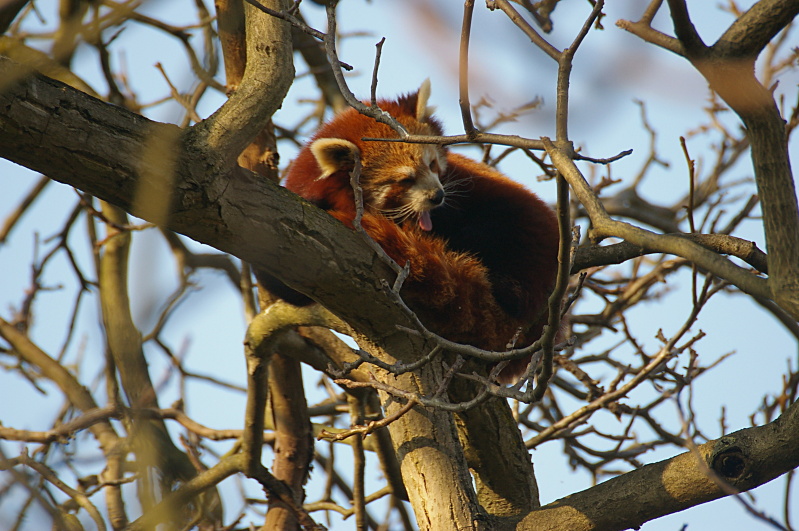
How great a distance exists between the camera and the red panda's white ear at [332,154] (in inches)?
159

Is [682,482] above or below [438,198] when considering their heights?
below

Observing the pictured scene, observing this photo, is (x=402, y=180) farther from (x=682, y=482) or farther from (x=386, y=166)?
(x=682, y=482)

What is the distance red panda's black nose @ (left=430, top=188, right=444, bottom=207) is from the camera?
412 cm

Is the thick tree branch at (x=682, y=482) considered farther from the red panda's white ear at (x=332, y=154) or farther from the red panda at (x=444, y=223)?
the red panda's white ear at (x=332, y=154)

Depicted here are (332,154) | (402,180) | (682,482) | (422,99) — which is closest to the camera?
(682,482)

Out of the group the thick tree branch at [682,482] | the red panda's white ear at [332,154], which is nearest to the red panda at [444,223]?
the red panda's white ear at [332,154]

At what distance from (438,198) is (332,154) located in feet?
2.05

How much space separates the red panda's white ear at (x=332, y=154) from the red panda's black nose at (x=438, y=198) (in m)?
0.49

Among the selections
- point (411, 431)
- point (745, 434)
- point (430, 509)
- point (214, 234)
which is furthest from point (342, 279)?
point (745, 434)

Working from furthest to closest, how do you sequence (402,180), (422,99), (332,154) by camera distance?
(422,99)
(402,180)
(332,154)

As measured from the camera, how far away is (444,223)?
4102 mm

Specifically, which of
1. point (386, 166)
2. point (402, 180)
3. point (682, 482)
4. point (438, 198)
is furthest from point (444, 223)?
point (682, 482)

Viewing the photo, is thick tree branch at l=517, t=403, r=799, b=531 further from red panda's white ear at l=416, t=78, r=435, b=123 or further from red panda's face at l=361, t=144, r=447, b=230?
red panda's white ear at l=416, t=78, r=435, b=123

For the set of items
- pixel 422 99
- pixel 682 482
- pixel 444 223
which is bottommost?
pixel 682 482
